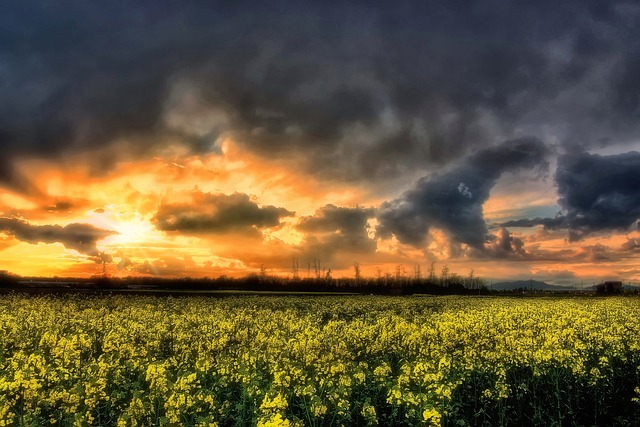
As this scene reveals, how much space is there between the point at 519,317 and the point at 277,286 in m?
101

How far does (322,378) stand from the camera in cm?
1145

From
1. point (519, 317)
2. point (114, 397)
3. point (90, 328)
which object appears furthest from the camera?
point (519, 317)

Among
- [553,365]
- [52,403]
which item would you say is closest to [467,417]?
[553,365]

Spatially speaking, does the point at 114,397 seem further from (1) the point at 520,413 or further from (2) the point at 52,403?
(1) the point at 520,413

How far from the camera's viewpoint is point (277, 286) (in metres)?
128

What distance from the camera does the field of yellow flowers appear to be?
1012cm

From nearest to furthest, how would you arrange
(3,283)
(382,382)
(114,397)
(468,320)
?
1. (114,397)
2. (382,382)
3. (468,320)
4. (3,283)

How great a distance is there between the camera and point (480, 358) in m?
15.6

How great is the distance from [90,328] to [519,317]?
2405 centimetres

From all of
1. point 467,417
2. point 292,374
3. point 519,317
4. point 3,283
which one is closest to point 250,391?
point 292,374

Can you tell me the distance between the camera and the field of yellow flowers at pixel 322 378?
10.1 m

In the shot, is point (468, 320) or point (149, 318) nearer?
point (468, 320)

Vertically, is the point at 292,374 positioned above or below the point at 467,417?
above

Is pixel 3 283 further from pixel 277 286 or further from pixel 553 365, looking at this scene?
pixel 553 365
